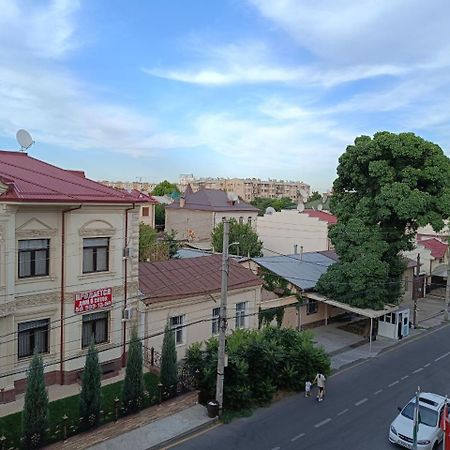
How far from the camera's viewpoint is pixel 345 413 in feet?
60.3

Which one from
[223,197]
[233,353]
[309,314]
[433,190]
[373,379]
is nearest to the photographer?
[233,353]

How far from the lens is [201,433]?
1638cm

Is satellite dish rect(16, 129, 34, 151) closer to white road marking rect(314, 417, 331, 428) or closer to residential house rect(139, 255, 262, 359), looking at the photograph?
residential house rect(139, 255, 262, 359)

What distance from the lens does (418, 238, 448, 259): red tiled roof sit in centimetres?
4543

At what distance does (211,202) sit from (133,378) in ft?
144

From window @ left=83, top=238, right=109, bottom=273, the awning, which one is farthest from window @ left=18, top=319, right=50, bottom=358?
the awning

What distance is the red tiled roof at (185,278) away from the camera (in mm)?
22125

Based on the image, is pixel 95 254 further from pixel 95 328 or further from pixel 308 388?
pixel 308 388

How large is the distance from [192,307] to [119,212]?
6110 mm

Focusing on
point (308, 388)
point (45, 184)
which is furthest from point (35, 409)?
point (308, 388)

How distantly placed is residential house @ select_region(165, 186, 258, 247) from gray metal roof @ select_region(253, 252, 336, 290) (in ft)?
81.0

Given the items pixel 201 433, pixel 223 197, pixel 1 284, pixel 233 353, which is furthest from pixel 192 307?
pixel 223 197

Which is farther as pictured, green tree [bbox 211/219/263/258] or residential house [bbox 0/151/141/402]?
green tree [bbox 211/219/263/258]

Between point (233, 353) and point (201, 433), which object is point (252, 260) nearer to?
point (233, 353)
